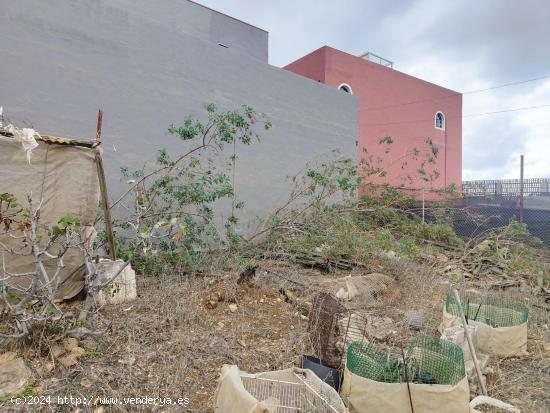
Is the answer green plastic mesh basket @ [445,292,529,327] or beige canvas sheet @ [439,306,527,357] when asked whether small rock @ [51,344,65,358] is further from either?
green plastic mesh basket @ [445,292,529,327]

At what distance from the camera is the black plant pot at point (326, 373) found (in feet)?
9.14

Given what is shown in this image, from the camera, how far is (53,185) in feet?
12.6

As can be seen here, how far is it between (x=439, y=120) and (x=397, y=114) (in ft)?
9.64

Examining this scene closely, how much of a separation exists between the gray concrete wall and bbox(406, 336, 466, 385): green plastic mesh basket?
5940 mm

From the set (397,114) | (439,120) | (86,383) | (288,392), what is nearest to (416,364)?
(288,392)

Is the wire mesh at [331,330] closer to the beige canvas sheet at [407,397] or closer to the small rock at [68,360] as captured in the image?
the beige canvas sheet at [407,397]

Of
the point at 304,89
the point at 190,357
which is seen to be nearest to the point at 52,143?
the point at 190,357

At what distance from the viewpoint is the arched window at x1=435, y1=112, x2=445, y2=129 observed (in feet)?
53.1

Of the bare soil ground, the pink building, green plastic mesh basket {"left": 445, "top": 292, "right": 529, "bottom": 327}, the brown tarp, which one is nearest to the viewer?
the bare soil ground

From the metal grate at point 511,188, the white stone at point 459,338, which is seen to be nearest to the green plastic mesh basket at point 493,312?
the white stone at point 459,338

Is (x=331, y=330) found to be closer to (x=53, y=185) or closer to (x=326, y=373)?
(x=326, y=373)

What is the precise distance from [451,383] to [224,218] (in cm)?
642

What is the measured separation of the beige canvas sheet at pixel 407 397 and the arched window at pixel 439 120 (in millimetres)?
15468

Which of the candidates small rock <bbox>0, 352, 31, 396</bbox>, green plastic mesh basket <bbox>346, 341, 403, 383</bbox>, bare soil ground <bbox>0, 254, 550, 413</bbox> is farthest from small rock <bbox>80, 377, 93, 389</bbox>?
green plastic mesh basket <bbox>346, 341, 403, 383</bbox>
